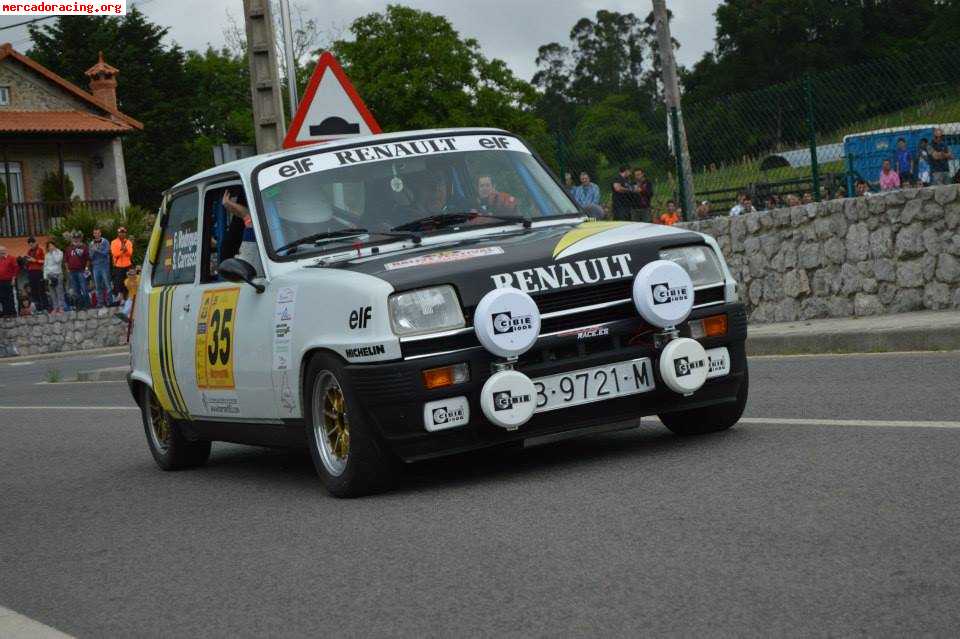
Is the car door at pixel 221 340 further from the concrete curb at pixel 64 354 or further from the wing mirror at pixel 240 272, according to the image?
the concrete curb at pixel 64 354

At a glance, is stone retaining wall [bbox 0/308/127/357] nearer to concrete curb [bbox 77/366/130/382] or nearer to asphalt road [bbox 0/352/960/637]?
concrete curb [bbox 77/366/130/382]

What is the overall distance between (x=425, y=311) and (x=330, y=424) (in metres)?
0.88

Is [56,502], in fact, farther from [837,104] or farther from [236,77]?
[236,77]

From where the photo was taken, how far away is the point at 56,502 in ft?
28.2

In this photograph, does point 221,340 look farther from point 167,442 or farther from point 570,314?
point 570,314

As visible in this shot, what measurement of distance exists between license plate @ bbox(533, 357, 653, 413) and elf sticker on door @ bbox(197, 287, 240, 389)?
6.67ft

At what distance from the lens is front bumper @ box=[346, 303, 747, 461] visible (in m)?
6.71

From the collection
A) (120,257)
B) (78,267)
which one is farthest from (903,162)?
(78,267)

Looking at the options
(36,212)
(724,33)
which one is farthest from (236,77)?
(36,212)

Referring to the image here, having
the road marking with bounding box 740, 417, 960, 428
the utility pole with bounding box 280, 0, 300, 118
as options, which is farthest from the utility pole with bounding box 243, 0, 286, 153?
the road marking with bounding box 740, 417, 960, 428

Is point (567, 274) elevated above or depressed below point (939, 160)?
below

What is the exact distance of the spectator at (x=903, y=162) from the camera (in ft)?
52.0

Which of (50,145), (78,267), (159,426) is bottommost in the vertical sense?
(159,426)

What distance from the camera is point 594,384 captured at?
6.97 meters
